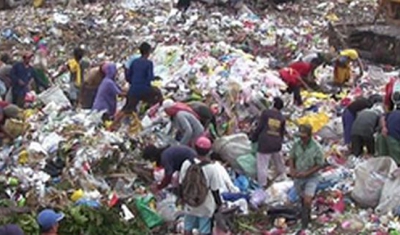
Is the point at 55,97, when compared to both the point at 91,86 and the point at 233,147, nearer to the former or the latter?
the point at 91,86

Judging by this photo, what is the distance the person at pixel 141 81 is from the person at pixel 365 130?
2.90 metres

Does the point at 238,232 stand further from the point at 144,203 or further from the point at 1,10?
the point at 1,10

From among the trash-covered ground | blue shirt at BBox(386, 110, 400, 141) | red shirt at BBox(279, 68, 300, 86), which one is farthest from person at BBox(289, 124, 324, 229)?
red shirt at BBox(279, 68, 300, 86)

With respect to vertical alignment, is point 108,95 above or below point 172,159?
below

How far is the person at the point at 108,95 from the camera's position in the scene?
13.2 m

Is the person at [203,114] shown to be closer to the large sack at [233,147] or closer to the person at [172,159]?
the large sack at [233,147]

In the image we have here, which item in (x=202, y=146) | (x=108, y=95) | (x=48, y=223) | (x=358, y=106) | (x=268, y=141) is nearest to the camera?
(x=48, y=223)

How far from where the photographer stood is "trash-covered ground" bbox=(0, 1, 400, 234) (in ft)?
34.2

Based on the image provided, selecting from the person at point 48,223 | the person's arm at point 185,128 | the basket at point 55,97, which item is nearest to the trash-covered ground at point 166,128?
the basket at point 55,97

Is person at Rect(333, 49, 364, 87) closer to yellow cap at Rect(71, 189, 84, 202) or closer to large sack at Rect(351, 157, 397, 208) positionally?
large sack at Rect(351, 157, 397, 208)

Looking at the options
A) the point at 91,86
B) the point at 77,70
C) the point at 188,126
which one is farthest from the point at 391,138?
the point at 77,70

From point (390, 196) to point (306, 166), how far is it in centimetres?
107

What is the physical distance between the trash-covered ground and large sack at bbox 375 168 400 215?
2 centimetres

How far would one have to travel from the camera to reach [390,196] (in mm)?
10391
